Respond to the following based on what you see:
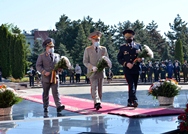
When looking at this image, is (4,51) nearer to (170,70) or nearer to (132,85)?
(170,70)

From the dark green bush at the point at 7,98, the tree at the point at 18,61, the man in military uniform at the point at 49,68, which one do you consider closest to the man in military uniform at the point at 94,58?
the man in military uniform at the point at 49,68

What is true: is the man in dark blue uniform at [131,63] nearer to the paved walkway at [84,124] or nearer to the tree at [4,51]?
the paved walkway at [84,124]

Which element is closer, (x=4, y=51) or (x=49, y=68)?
(x=49, y=68)

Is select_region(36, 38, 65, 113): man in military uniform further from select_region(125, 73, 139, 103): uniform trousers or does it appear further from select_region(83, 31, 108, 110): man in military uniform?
select_region(125, 73, 139, 103): uniform trousers

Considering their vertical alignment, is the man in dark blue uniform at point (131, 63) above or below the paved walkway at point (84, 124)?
above

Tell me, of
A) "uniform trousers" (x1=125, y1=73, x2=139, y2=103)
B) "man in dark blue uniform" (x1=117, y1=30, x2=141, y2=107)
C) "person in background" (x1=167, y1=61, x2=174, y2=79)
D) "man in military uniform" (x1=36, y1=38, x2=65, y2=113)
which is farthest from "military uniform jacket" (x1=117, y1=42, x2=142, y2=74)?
"person in background" (x1=167, y1=61, x2=174, y2=79)

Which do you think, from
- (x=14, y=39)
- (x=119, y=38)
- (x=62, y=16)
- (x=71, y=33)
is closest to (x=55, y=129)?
(x=14, y=39)

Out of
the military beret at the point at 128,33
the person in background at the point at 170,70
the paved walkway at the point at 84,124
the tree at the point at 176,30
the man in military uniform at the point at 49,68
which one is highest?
the tree at the point at 176,30

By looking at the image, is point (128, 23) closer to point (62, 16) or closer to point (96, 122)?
point (62, 16)

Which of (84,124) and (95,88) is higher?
(95,88)

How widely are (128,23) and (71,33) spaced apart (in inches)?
496

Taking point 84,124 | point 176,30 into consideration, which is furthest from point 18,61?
point 176,30

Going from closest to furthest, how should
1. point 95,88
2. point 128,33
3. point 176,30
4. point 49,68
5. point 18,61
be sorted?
point 49,68 < point 95,88 < point 128,33 < point 18,61 < point 176,30

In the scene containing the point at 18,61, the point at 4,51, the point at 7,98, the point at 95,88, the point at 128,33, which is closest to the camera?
the point at 7,98
